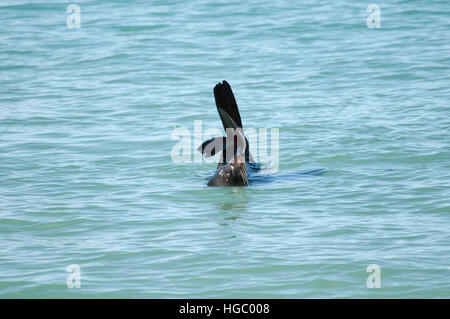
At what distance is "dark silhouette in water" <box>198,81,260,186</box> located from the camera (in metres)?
7.54

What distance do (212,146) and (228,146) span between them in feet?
0.63

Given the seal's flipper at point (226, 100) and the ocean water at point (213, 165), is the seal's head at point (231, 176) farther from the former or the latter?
the seal's flipper at point (226, 100)

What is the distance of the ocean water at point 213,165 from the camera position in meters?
5.64

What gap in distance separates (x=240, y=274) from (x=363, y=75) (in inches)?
321

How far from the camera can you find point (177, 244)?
618 centimetres

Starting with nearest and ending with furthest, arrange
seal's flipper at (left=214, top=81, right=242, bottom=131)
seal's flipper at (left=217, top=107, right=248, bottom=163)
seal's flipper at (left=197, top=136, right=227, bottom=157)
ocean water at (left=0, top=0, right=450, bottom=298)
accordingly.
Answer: ocean water at (left=0, top=0, right=450, bottom=298) < seal's flipper at (left=217, top=107, right=248, bottom=163) < seal's flipper at (left=197, top=136, right=227, bottom=157) < seal's flipper at (left=214, top=81, right=242, bottom=131)

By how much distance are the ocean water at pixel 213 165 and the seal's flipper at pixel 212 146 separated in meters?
0.44

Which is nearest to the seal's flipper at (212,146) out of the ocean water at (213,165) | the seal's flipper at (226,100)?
the seal's flipper at (226,100)

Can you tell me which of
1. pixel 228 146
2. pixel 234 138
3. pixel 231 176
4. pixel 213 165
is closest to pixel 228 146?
pixel 228 146

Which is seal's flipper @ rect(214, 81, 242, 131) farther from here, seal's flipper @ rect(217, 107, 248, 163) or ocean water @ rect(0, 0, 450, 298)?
ocean water @ rect(0, 0, 450, 298)

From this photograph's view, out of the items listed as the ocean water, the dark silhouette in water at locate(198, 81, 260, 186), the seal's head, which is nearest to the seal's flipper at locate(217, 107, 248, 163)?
the dark silhouette in water at locate(198, 81, 260, 186)

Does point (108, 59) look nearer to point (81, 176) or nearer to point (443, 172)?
point (81, 176)

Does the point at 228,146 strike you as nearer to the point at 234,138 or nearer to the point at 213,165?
the point at 234,138
